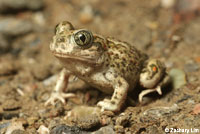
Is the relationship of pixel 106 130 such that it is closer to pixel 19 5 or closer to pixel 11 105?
pixel 11 105

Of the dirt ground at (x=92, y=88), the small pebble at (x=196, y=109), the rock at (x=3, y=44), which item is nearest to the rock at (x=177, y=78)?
the dirt ground at (x=92, y=88)

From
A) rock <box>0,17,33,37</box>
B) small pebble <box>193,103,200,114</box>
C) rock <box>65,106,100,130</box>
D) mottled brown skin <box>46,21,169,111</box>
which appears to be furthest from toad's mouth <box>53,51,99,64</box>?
rock <box>0,17,33,37</box>

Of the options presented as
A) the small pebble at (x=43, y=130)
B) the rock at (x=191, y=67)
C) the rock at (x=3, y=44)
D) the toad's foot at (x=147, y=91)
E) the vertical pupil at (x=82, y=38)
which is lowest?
the small pebble at (x=43, y=130)

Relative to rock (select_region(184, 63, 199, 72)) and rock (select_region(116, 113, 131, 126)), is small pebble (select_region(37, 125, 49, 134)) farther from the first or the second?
rock (select_region(184, 63, 199, 72))

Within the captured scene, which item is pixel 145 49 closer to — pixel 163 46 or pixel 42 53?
pixel 163 46

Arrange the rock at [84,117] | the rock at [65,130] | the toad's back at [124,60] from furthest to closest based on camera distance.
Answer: the toad's back at [124,60] → the rock at [84,117] → the rock at [65,130]

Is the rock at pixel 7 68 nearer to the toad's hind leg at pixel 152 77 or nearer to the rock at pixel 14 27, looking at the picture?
the rock at pixel 14 27

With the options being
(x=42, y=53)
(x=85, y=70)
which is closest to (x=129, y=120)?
(x=85, y=70)
